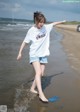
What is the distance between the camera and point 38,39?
22.3 ft

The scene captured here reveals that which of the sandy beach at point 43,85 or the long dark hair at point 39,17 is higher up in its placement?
the long dark hair at point 39,17

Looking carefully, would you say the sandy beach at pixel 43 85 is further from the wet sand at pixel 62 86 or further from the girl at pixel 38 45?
the girl at pixel 38 45

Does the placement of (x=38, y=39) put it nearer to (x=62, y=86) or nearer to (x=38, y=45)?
(x=38, y=45)

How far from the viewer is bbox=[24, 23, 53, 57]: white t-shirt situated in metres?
6.75

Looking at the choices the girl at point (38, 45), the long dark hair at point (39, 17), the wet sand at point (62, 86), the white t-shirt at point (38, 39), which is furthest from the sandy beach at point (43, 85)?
the long dark hair at point (39, 17)

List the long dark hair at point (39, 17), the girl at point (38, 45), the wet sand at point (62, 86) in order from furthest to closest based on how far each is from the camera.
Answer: the girl at point (38, 45) → the long dark hair at point (39, 17) → the wet sand at point (62, 86)

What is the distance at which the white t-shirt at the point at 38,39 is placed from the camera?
675 cm

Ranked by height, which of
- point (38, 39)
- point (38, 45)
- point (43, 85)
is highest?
point (38, 39)

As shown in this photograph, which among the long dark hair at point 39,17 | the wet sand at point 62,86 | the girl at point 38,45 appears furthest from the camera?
the girl at point 38,45

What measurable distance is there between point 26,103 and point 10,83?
5.79 ft

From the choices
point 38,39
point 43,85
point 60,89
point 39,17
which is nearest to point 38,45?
point 38,39

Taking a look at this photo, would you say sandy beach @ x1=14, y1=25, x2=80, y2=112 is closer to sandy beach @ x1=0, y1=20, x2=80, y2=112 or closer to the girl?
sandy beach @ x1=0, y1=20, x2=80, y2=112

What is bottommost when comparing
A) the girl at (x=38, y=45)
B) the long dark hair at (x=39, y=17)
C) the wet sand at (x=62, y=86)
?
the wet sand at (x=62, y=86)

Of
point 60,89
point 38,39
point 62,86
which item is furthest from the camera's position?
point 62,86
